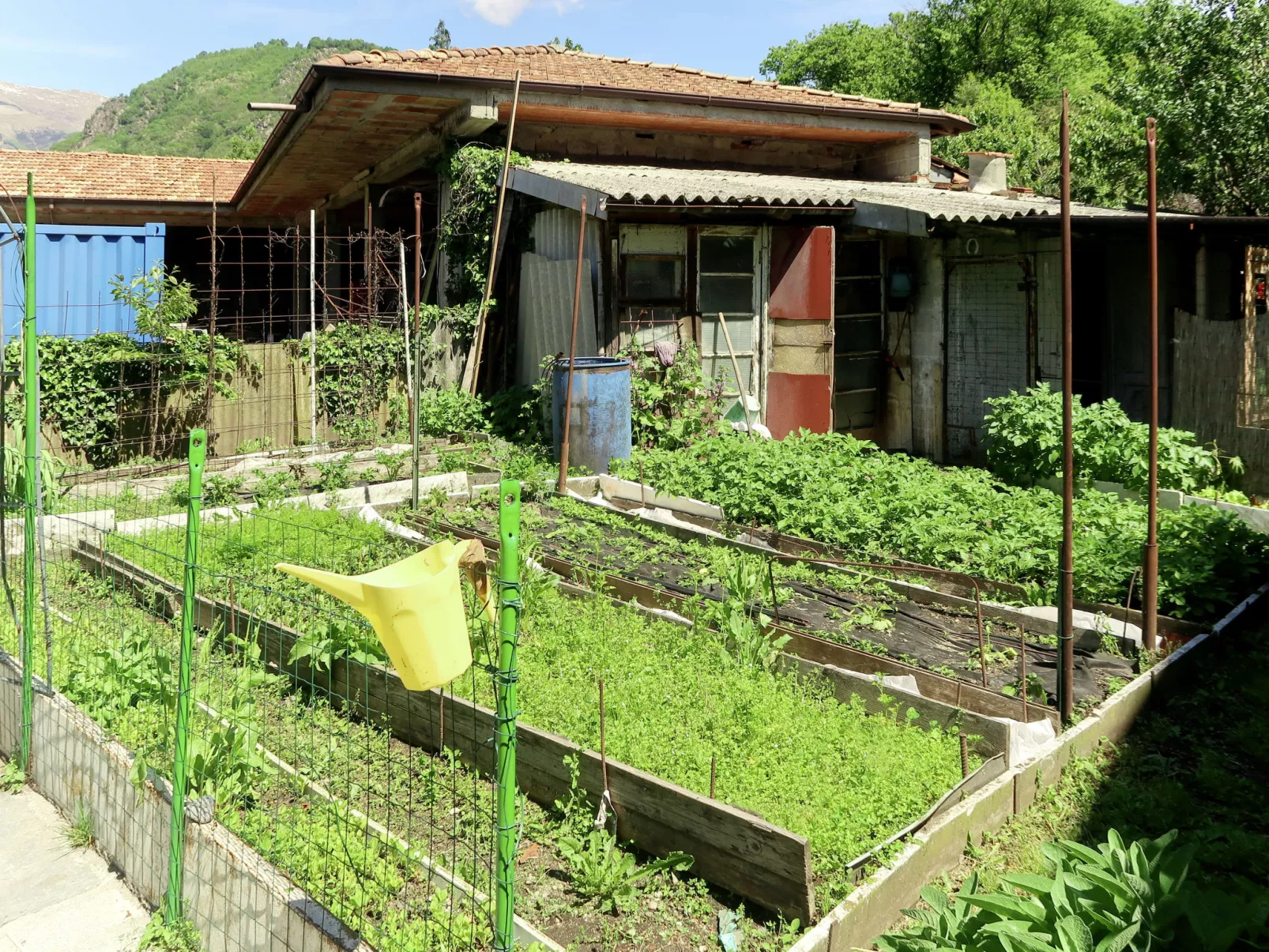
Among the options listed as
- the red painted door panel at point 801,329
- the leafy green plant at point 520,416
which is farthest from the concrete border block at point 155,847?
the red painted door panel at point 801,329

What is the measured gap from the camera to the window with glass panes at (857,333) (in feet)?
44.1

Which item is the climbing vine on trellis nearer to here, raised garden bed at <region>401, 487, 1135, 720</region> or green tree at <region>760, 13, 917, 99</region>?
raised garden bed at <region>401, 487, 1135, 720</region>

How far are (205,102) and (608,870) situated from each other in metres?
83.5

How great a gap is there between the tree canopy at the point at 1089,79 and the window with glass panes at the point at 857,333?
25.6 ft

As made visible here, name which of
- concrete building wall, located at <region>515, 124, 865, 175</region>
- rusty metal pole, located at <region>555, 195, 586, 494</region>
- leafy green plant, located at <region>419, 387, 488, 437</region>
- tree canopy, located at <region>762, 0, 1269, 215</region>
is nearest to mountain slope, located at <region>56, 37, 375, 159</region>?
tree canopy, located at <region>762, 0, 1269, 215</region>

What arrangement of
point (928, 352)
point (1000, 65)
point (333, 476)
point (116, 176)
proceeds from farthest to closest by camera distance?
point (1000, 65)
point (116, 176)
point (928, 352)
point (333, 476)

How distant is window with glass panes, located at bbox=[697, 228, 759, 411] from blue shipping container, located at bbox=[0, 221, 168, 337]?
6421 millimetres

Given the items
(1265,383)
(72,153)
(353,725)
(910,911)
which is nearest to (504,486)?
(910,911)

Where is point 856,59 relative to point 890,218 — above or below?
above

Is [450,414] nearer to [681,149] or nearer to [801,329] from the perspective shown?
[801,329]

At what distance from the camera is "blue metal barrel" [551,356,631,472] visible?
10.8 m

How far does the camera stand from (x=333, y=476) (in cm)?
998

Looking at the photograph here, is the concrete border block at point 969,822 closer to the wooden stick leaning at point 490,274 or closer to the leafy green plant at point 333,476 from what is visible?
the leafy green plant at point 333,476

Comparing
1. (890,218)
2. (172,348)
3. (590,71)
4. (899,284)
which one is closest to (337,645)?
(172,348)
